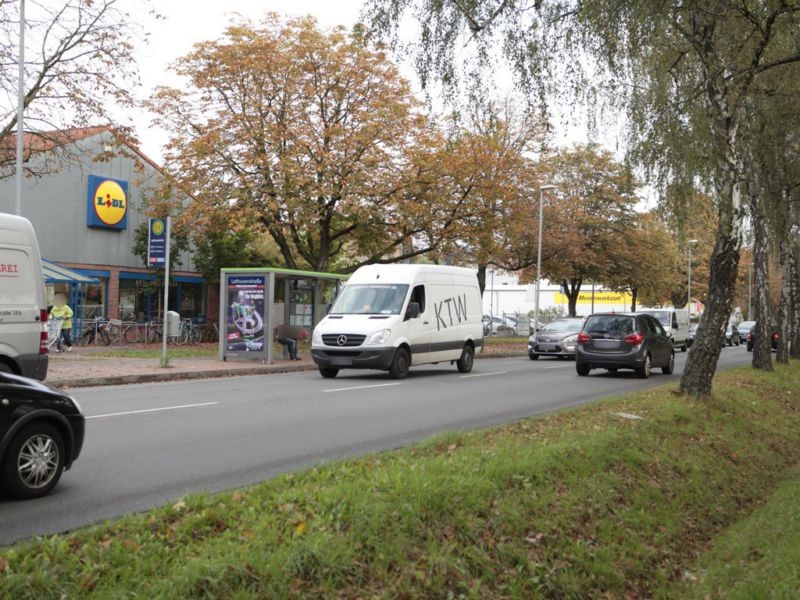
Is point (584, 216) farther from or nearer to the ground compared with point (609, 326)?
farther from the ground

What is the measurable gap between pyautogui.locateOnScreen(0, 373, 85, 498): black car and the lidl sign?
91.5 feet

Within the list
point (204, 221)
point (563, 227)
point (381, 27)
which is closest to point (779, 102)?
point (381, 27)

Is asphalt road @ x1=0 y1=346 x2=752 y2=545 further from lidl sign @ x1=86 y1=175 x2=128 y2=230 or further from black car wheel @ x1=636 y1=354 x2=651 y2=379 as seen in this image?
lidl sign @ x1=86 y1=175 x2=128 y2=230

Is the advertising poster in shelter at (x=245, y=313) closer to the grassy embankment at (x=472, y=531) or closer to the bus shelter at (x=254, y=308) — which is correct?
the bus shelter at (x=254, y=308)

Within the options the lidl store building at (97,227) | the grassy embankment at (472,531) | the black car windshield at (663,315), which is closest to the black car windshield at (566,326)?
the black car windshield at (663,315)

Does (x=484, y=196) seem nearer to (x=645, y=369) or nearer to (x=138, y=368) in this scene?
(x=645, y=369)

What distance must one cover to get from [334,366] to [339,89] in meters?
14.3

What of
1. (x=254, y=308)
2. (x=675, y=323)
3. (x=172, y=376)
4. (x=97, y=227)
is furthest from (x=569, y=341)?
(x=97, y=227)

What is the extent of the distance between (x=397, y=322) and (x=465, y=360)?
3640mm

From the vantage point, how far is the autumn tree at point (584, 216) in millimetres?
43812

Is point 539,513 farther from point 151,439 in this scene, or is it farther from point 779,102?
point 779,102

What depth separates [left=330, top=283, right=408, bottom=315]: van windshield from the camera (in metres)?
18.0

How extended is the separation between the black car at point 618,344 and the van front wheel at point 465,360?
2.68 metres

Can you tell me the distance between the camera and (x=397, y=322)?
691 inches
